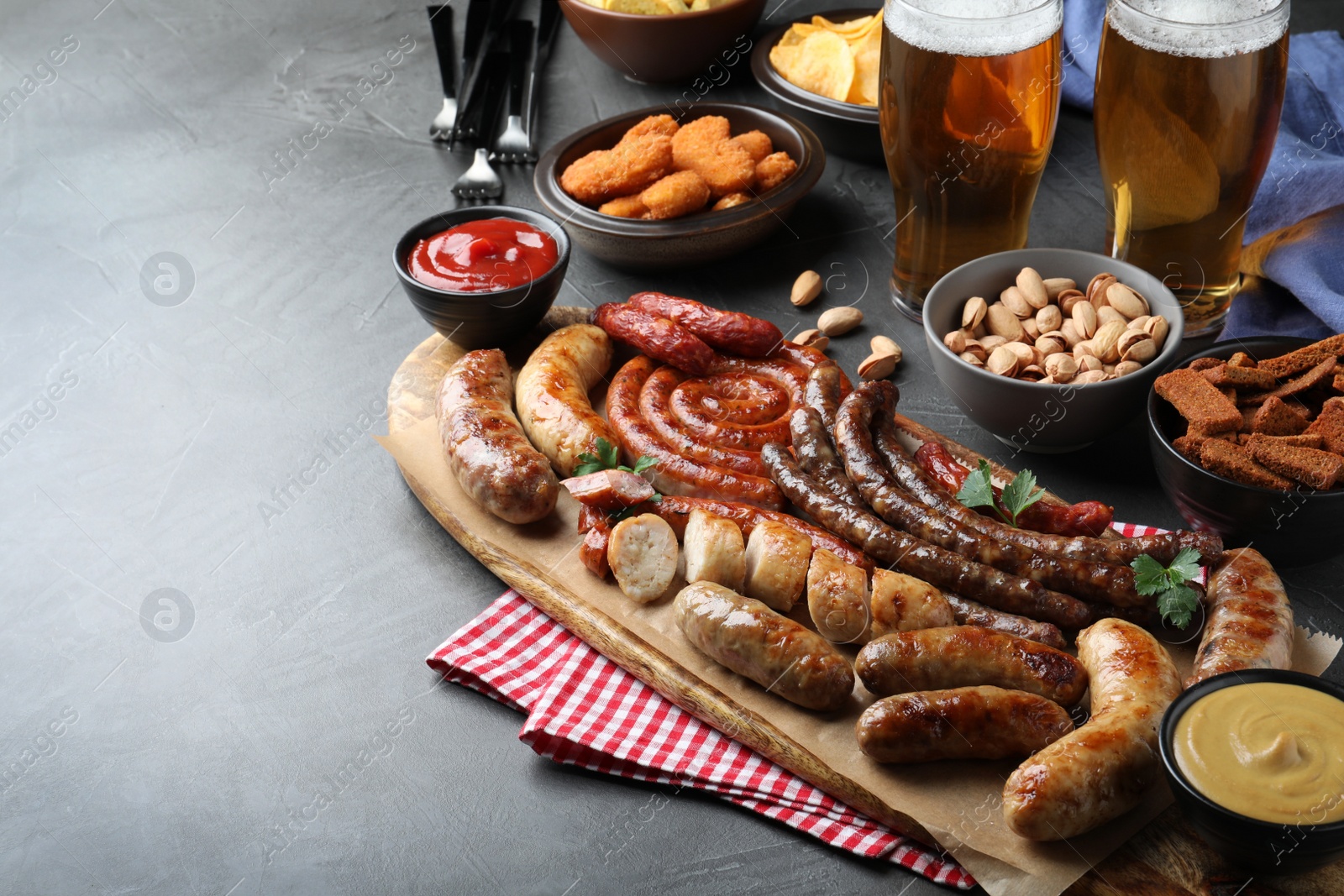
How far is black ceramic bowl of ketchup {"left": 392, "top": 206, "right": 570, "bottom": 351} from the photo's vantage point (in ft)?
10.6

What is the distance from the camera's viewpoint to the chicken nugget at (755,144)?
386 cm

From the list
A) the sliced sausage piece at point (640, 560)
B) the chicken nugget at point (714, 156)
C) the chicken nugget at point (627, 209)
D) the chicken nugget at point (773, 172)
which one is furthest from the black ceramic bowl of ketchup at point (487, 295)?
the sliced sausage piece at point (640, 560)

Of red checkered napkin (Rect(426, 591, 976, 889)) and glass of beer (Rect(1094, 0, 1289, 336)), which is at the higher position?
glass of beer (Rect(1094, 0, 1289, 336))

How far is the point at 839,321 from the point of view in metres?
3.54

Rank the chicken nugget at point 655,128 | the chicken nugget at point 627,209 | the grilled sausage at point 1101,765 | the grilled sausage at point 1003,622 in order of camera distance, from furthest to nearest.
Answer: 1. the chicken nugget at point 655,128
2. the chicken nugget at point 627,209
3. the grilled sausage at point 1003,622
4. the grilled sausage at point 1101,765

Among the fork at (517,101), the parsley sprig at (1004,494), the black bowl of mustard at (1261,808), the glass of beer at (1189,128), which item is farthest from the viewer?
the fork at (517,101)

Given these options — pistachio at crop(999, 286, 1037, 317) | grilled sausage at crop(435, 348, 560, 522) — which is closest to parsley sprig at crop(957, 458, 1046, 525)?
pistachio at crop(999, 286, 1037, 317)

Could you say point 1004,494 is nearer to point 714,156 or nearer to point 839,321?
point 839,321

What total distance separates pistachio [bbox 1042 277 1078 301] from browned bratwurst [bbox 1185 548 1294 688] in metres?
0.93

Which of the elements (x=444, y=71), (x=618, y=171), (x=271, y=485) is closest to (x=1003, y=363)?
(x=618, y=171)

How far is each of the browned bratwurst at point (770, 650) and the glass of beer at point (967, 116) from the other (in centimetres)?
155

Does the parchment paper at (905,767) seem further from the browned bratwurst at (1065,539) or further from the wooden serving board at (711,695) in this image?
the browned bratwurst at (1065,539)

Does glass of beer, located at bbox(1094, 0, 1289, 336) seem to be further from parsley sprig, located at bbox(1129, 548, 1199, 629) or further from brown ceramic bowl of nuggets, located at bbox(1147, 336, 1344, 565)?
parsley sprig, located at bbox(1129, 548, 1199, 629)

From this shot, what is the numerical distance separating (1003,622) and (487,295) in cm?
174
